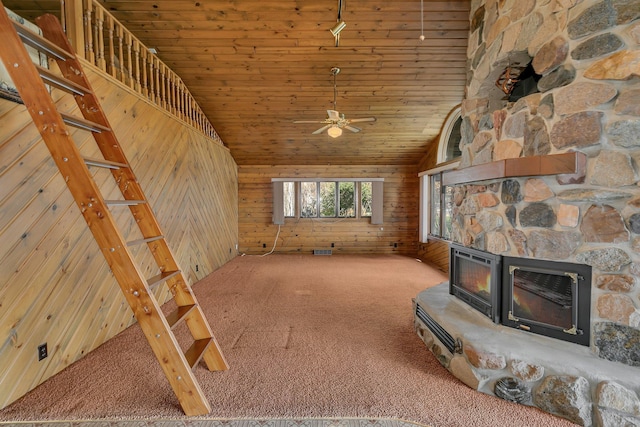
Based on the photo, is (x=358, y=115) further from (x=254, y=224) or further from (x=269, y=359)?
(x=269, y=359)

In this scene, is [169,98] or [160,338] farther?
[169,98]

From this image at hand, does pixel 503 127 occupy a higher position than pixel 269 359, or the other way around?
pixel 503 127

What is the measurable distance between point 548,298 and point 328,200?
18.3ft

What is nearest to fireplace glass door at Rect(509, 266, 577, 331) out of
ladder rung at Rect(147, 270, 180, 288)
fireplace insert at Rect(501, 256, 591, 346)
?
fireplace insert at Rect(501, 256, 591, 346)

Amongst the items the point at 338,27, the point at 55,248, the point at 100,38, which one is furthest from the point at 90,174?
the point at 338,27

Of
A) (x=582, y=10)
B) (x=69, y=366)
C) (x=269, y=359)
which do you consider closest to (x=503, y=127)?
(x=582, y=10)

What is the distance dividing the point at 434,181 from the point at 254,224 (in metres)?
Result: 4.25

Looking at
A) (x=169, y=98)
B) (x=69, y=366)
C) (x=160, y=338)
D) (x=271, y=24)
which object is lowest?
(x=69, y=366)

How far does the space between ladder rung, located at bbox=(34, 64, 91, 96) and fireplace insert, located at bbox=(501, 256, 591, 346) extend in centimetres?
296

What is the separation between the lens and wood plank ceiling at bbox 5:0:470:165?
11.4 feet

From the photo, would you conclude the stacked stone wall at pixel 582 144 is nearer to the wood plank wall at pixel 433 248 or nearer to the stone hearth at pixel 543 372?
the stone hearth at pixel 543 372

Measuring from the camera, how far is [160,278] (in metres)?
1.79

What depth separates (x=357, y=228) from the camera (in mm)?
7156

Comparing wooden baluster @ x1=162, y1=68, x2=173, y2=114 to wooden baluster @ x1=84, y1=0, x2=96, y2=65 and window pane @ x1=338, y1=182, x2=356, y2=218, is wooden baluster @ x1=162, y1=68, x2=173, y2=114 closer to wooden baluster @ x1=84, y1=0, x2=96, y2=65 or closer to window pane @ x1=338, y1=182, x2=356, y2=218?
wooden baluster @ x1=84, y1=0, x2=96, y2=65
